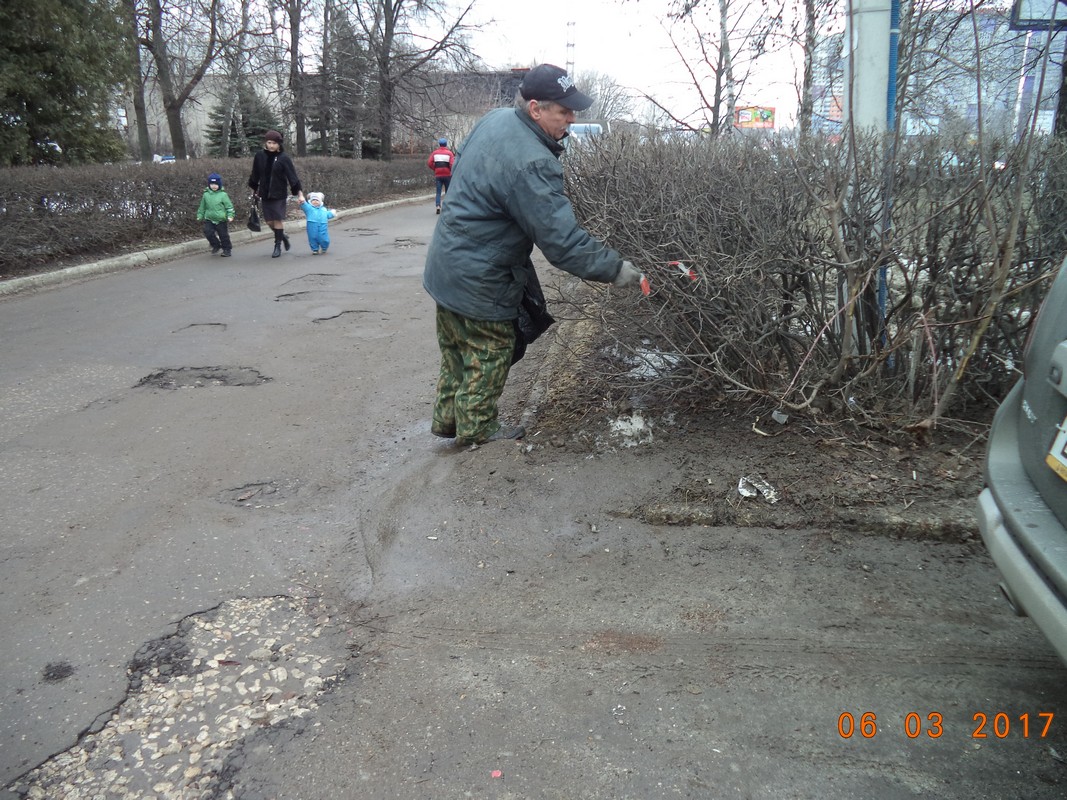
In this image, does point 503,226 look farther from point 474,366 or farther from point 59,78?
point 59,78

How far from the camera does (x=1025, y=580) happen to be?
81.5 inches

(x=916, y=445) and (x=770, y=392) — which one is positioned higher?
(x=770, y=392)

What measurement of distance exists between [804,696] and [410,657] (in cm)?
134

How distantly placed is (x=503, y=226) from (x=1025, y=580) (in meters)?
2.68

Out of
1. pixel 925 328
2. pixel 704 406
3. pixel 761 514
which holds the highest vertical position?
pixel 925 328

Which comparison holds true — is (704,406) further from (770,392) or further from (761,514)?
(761,514)

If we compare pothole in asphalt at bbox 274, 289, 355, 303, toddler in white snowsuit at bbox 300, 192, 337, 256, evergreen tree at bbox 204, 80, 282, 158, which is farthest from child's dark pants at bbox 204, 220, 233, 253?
evergreen tree at bbox 204, 80, 282, 158

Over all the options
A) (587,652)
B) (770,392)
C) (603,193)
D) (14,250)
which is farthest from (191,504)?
(14,250)

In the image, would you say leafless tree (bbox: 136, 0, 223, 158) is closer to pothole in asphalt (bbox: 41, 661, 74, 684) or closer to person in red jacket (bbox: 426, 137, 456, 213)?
person in red jacket (bbox: 426, 137, 456, 213)

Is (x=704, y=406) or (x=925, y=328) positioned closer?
(x=925, y=328)

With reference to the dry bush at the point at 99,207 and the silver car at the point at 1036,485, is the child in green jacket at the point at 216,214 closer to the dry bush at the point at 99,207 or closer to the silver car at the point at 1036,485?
the dry bush at the point at 99,207

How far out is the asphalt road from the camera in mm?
2275

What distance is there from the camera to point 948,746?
7.54 ft

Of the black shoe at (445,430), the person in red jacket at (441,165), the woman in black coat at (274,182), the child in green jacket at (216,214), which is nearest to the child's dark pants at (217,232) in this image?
the child in green jacket at (216,214)
